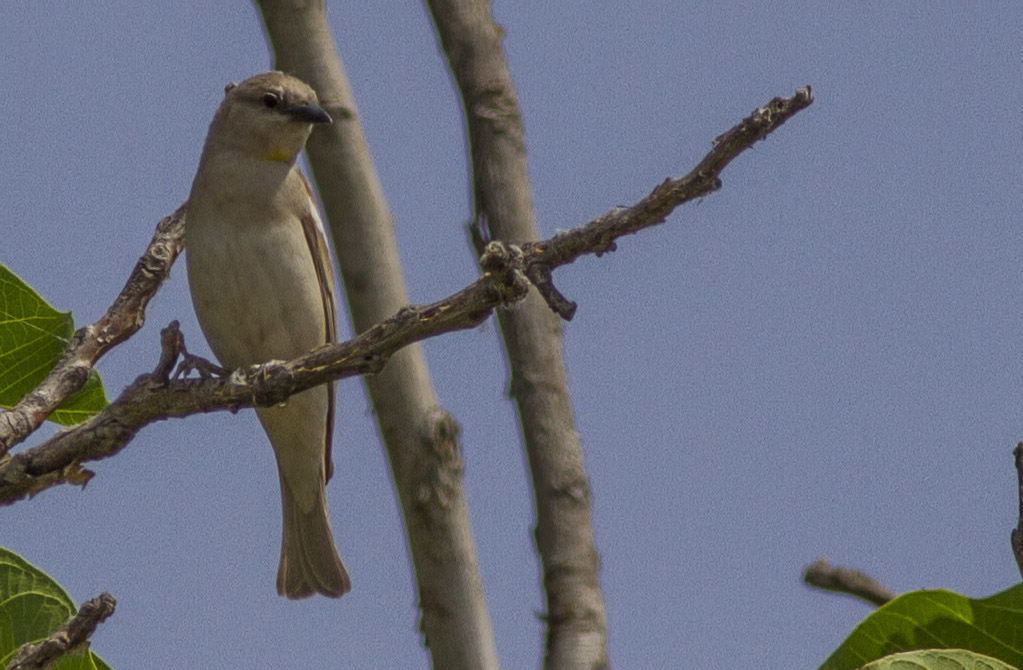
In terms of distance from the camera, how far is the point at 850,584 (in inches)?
127

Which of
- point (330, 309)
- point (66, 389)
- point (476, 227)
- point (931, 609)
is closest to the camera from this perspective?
point (931, 609)

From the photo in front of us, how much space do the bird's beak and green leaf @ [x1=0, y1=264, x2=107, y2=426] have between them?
1158 mm

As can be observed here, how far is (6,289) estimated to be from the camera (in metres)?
3.92

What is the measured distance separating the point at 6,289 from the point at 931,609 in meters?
2.69

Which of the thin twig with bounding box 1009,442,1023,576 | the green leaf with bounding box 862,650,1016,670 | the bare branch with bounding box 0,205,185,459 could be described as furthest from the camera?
the bare branch with bounding box 0,205,185,459

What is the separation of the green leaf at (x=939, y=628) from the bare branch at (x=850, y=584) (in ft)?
0.63

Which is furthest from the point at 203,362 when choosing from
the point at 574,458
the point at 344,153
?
the point at 574,458

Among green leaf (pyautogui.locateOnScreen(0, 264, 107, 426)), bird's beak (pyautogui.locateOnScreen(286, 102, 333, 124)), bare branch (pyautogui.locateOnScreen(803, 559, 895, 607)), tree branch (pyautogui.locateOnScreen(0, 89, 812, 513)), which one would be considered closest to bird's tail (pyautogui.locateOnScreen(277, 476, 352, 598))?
bird's beak (pyautogui.locateOnScreen(286, 102, 333, 124))

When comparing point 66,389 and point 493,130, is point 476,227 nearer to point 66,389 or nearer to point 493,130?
point 493,130

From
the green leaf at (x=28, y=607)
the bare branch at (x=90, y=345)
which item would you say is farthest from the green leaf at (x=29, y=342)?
the green leaf at (x=28, y=607)

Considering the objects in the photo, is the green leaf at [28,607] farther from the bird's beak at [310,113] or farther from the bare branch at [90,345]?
the bird's beak at [310,113]

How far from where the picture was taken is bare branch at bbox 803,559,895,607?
3.14 metres

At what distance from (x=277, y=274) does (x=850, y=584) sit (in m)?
2.91

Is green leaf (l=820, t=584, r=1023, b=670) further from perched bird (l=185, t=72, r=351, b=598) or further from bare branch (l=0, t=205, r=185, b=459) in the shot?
perched bird (l=185, t=72, r=351, b=598)
